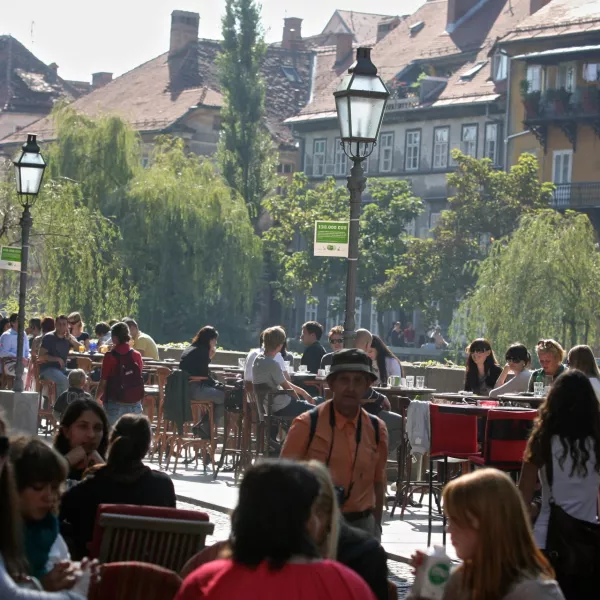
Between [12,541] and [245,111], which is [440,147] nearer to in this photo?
[245,111]

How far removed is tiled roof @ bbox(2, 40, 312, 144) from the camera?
87.7m

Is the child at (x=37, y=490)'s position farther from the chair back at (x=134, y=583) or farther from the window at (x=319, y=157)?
the window at (x=319, y=157)

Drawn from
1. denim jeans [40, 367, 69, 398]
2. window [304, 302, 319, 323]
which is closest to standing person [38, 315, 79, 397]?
denim jeans [40, 367, 69, 398]

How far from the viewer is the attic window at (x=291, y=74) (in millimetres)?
94375

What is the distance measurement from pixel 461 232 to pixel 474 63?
14.7 meters

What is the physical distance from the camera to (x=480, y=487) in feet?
18.6

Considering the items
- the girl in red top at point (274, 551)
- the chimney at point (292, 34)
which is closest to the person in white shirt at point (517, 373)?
the girl in red top at point (274, 551)

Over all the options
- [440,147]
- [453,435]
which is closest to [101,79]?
[440,147]

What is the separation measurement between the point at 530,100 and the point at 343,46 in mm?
23606

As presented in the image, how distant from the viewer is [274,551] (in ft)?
15.5

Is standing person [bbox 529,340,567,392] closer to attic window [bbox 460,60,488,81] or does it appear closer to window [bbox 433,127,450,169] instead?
window [bbox 433,127,450,169]

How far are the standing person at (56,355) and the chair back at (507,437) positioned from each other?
40.8 feet

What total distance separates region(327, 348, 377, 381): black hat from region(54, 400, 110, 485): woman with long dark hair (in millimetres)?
1556

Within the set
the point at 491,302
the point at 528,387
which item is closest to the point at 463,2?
the point at 491,302
